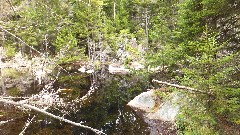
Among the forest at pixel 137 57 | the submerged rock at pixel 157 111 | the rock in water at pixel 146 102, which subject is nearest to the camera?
the forest at pixel 137 57

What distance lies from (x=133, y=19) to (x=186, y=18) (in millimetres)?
28450

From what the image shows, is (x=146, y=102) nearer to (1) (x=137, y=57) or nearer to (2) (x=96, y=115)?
(2) (x=96, y=115)

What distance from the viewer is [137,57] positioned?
29.6 meters

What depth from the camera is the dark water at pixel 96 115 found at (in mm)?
13812

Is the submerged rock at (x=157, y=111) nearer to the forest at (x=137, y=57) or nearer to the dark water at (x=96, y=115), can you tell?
the dark water at (x=96, y=115)

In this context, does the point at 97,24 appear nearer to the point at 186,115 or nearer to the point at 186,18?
the point at 186,18

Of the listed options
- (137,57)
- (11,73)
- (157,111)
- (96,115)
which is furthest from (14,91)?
(137,57)

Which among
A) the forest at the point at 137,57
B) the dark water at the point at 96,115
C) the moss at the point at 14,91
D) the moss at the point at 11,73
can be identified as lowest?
the dark water at the point at 96,115

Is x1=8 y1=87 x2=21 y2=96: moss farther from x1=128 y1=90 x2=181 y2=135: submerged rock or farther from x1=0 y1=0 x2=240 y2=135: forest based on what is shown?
x1=128 y1=90 x2=181 y2=135: submerged rock

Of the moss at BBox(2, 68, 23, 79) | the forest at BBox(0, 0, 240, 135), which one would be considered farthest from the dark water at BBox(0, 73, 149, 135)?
the moss at BBox(2, 68, 23, 79)

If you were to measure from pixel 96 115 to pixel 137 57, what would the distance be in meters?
14.2

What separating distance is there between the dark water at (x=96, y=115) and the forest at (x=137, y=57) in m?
0.16

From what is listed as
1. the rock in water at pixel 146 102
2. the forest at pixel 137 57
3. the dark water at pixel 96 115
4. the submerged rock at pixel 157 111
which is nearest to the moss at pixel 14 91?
the forest at pixel 137 57

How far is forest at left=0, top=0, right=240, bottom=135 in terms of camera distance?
628cm
